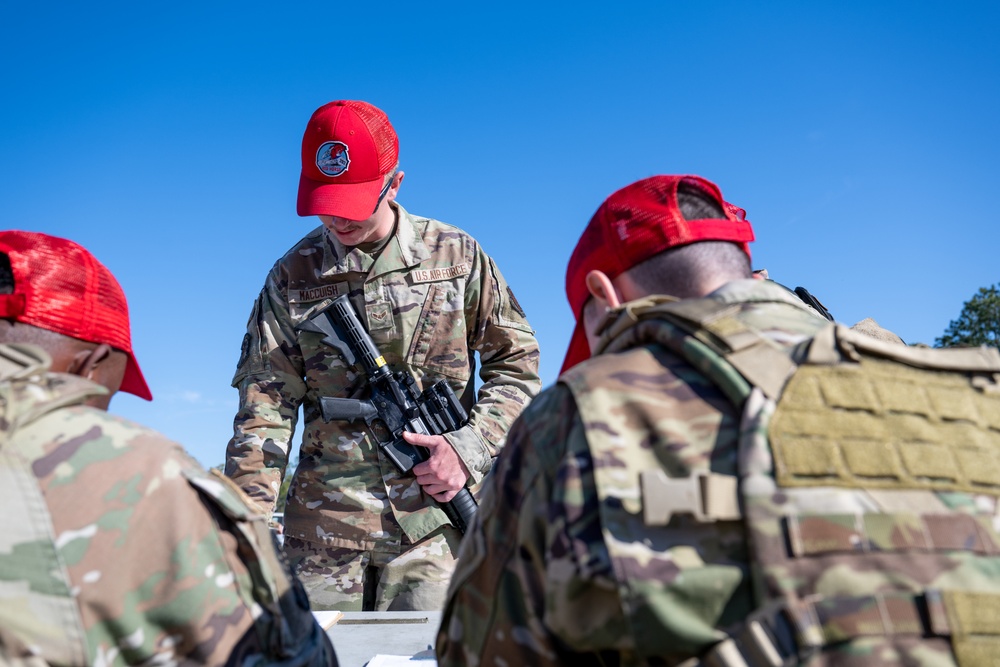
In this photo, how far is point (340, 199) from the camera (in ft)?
12.3

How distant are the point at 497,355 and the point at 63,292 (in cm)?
233

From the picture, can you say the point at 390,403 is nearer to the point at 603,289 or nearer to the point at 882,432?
the point at 603,289

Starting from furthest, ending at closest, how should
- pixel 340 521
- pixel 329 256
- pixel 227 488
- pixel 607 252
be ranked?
1. pixel 329 256
2. pixel 340 521
3. pixel 607 252
4. pixel 227 488

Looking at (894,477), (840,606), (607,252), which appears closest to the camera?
(840,606)

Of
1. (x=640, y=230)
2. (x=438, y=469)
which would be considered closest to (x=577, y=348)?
(x=640, y=230)

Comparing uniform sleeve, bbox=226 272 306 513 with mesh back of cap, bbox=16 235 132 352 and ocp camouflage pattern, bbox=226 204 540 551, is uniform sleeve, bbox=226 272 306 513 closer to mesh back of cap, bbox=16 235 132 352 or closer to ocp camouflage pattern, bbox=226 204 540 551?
ocp camouflage pattern, bbox=226 204 540 551

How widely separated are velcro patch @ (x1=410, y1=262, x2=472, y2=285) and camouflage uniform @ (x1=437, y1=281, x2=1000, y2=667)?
2309mm

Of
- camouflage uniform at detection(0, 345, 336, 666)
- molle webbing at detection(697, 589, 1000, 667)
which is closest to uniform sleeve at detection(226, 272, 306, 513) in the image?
camouflage uniform at detection(0, 345, 336, 666)

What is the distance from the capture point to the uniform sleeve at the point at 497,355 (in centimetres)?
391

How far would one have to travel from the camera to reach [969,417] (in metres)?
1.70

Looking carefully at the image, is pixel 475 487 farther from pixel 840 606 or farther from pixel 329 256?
pixel 840 606

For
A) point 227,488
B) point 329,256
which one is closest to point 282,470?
point 329,256

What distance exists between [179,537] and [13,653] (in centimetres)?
33

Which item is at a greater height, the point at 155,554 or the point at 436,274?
the point at 436,274
